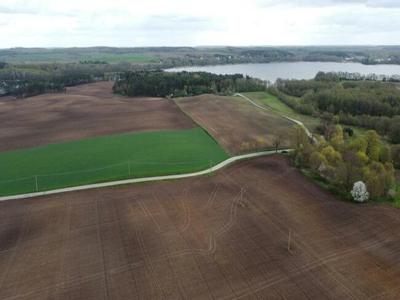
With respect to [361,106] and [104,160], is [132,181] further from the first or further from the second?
[361,106]

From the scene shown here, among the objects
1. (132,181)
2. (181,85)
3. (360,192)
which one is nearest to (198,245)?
(132,181)

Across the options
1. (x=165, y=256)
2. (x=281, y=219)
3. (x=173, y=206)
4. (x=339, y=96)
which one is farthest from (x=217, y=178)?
(x=339, y=96)

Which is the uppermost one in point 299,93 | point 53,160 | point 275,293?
point 299,93

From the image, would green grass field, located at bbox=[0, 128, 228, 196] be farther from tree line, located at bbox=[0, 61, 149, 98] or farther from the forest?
tree line, located at bbox=[0, 61, 149, 98]

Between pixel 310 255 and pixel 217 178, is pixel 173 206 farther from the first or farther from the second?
pixel 310 255

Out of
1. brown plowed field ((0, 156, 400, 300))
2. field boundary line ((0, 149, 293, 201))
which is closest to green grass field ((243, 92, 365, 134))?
field boundary line ((0, 149, 293, 201))

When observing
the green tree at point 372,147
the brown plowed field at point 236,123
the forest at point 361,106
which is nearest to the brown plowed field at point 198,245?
the green tree at point 372,147

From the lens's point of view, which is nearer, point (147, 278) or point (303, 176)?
point (147, 278)
